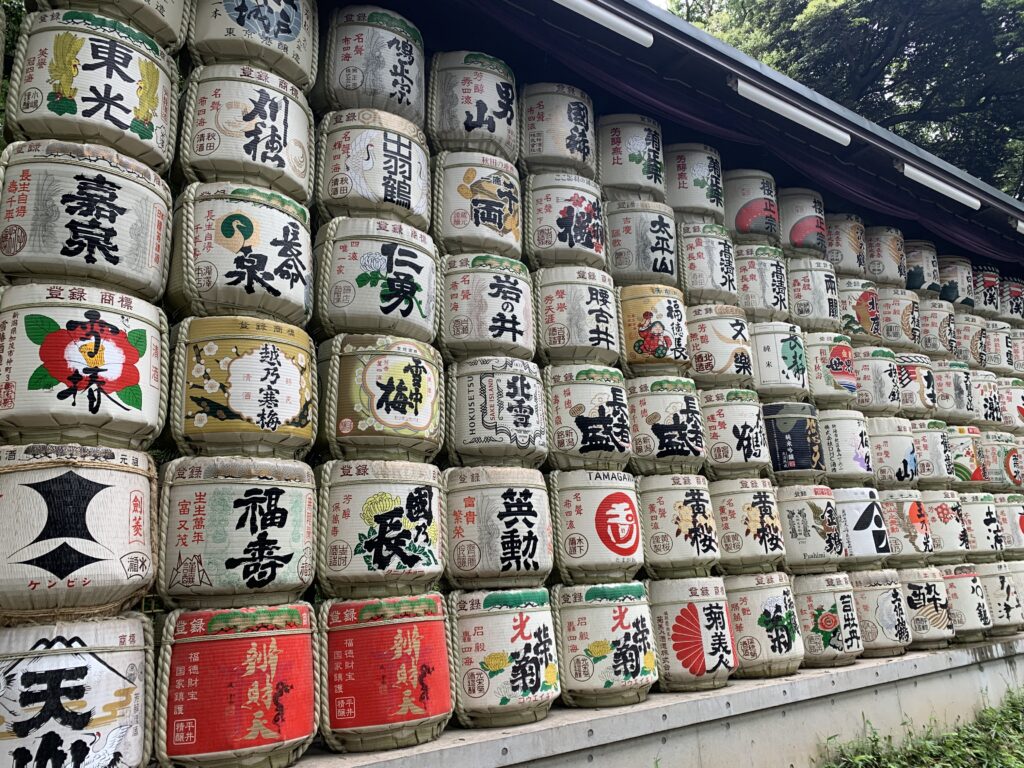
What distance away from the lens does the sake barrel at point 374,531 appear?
3703mm

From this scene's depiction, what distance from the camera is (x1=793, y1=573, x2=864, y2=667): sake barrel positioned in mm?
5410

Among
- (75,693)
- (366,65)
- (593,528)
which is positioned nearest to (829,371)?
(593,528)

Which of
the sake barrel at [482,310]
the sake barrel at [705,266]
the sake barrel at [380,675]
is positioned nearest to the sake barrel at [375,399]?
the sake barrel at [482,310]

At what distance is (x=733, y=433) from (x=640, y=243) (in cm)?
140

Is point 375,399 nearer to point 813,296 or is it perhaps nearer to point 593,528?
point 593,528

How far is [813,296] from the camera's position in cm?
645

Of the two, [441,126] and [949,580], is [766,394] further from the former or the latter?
[441,126]

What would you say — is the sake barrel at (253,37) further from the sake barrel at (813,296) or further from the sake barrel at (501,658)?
the sake barrel at (813,296)

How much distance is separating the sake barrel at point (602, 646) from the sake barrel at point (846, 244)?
3.99 metres

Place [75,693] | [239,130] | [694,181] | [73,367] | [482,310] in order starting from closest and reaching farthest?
[75,693] → [73,367] → [239,130] → [482,310] → [694,181]

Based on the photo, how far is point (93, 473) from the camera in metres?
3.05

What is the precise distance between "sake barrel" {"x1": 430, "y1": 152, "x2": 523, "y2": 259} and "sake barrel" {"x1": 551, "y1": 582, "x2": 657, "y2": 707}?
1.98 metres

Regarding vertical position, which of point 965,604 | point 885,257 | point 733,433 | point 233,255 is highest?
point 885,257

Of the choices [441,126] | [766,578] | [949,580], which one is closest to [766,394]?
[766,578]
